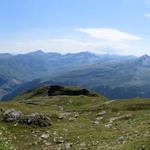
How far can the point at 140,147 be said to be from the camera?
3219 centimetres

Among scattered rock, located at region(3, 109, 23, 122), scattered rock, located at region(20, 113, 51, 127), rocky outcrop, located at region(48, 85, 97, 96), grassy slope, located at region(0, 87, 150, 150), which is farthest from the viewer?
rocky outcrop, located at region(48, 85, 97, 96)

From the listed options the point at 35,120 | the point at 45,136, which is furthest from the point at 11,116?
the point at 45,136

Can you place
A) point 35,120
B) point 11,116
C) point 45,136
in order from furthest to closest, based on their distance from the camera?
point 11,116
point 35,120
point 45,136

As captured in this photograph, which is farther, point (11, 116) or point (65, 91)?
point (65, 91)

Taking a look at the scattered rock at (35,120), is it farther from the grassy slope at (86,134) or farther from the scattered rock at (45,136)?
the scattered rock at (45,136)

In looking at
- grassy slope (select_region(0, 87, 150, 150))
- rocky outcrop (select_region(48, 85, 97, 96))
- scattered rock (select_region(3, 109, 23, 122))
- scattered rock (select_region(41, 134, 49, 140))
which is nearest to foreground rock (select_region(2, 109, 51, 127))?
scattered rock (select_region(3, 109, 23, 122))

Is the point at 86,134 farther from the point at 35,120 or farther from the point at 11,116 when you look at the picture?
the point at 11,116

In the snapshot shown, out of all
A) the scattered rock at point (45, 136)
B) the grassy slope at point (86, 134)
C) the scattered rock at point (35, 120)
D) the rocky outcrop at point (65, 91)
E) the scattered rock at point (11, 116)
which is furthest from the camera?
the rocky outcrop at point (65, 91)

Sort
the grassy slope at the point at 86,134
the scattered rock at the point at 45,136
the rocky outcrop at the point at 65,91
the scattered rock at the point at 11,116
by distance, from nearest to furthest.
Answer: the grassy slope at the point at 86,134, the scattered rock at the point at 45,136, the scattered rock at the point at 11,116, the rocky outcrop at the point at 65,91

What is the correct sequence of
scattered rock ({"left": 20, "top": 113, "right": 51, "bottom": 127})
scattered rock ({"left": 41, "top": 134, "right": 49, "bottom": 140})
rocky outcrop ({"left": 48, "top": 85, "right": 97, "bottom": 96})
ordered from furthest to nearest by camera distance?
1. rocky outcrop ({"left": 48, "top": 85, "right": 97, "bottom": 96})
2. scattered rock ({"left": 20, "top": 113, "right": 51, "bottom": 127})
3. scattered rock ({"left": 41, "top": 134, "right": 49, "bottom": 140})

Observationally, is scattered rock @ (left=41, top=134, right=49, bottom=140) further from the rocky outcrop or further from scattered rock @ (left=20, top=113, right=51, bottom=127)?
the rocky outcrop

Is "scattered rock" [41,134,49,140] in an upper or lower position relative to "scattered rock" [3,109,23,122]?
lower

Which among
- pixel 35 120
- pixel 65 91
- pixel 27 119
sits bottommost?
pixel 65 91

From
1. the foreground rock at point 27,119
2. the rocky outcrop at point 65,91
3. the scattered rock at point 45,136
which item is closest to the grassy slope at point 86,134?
the scattered rock at point 45,136
